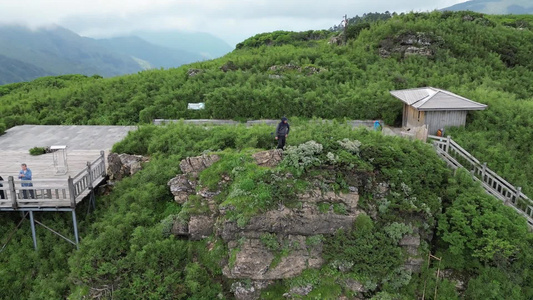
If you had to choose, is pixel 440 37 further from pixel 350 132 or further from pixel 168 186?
pixel 168 186

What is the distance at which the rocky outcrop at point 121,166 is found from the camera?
1284 centimetres

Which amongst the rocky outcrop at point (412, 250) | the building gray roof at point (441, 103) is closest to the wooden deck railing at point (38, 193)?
the rocky outcrop at point (412, 250)

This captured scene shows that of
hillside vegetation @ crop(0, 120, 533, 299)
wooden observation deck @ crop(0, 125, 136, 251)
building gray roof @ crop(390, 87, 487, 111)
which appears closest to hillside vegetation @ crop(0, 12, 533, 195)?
building gray roof @ crop(390, 87, 487, 111)

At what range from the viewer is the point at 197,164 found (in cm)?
1177

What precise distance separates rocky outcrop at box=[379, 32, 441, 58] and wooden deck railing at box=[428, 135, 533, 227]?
13313 mm

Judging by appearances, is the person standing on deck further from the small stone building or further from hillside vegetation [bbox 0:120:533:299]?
the small stone building

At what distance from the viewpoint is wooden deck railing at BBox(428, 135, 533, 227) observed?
11688 mm

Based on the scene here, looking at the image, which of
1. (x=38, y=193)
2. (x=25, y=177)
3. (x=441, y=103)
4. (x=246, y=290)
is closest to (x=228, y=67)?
(x=441, y=103)

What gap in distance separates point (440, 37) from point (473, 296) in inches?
828

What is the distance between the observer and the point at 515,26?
1246 inches

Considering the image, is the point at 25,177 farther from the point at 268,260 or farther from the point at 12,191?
the point at 268,260

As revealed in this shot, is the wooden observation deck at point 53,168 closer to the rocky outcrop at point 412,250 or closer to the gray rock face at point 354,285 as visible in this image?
the gray rock face at point 354,285

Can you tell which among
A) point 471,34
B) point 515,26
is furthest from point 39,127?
point 515,26

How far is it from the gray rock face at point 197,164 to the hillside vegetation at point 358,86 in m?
7.10
